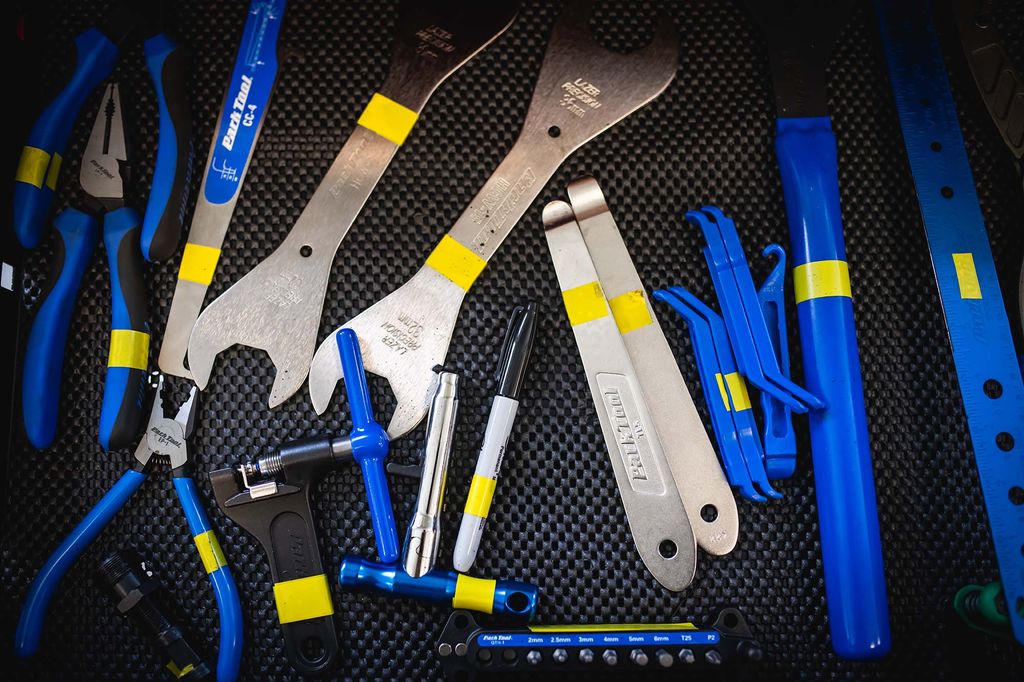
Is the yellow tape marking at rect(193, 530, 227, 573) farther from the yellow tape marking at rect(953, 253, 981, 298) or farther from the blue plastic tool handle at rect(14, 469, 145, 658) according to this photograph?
the yellow tape marking at rect(953, 253, 981, 298)

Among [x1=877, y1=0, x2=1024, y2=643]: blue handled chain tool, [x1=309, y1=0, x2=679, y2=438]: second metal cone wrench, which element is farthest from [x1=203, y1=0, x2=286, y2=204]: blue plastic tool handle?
[x1=877, y1=0, x2=1024, y2=643]: blue handled chain tool

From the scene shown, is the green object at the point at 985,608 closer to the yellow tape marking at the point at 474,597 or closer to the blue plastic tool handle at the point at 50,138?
the yellow tape marking at the point at 474,597

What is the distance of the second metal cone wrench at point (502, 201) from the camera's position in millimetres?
1037

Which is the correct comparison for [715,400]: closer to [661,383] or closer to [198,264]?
[661,383]

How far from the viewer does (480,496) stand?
0.98 meters

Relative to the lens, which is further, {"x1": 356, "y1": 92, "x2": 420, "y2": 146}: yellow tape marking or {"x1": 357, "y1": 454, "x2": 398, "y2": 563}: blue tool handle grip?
{"x1": 356, "y1": 92, "x2": 420, "y2": 146}: yellow tape marking

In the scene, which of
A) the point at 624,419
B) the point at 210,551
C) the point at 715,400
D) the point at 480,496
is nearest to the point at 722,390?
the point at 715,400

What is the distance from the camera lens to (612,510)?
40.4 inches

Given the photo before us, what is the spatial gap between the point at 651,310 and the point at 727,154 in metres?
0.26

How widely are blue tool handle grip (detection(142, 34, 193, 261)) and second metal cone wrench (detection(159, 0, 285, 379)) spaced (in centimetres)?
3

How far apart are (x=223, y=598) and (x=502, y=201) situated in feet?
2.09

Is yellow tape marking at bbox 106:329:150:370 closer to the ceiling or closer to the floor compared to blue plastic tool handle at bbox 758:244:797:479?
closer to the ceiling

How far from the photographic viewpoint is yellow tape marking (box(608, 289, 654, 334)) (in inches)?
41.5

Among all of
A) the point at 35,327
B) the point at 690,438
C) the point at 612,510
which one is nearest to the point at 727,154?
the point at 690,438
